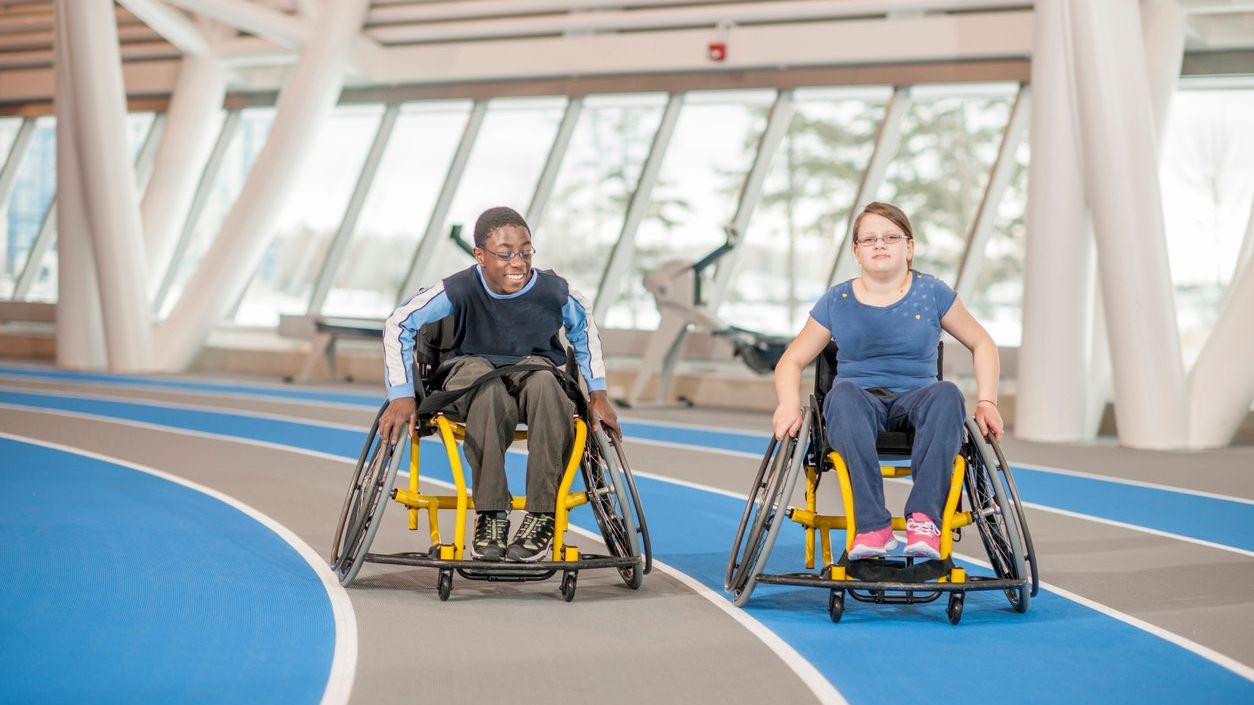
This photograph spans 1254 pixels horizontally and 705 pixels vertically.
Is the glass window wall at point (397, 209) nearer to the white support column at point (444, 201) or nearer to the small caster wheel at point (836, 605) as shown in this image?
the white support column at point (444, 201)

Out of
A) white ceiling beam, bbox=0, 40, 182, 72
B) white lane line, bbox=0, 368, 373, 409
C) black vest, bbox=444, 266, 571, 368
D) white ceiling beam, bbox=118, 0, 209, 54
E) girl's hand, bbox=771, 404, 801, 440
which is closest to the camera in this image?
girl's hand, bbox=771, 404, 801, 440

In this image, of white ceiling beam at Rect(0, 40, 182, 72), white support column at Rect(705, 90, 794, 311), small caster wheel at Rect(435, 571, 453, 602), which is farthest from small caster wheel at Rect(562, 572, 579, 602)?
white ceiling beam at Rect(0, 40, 182, 72)

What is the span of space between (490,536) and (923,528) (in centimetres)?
125

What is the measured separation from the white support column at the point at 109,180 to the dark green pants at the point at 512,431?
426 inches

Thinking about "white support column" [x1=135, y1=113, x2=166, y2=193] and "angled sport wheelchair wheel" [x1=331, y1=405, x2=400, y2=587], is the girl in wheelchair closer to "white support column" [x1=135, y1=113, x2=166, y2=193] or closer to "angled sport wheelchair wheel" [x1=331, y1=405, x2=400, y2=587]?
"angled sport wheelchair wheel" [x1=331, y1=405, x2=400, y2=587]

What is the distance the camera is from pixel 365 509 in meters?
3.95

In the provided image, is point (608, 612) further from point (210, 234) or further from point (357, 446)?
point (210, 234)

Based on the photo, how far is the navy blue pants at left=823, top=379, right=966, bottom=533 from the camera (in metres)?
3.64

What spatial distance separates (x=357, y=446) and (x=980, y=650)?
5.60 metres

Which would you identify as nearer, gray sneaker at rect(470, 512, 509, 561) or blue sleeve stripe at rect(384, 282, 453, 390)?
gray sneaker at rect(470, 512, 509, 561)

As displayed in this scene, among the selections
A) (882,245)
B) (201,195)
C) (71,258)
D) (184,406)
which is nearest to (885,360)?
(882,245)

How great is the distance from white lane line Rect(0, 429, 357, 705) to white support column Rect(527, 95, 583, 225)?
7.44 m

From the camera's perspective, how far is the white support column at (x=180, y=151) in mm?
15445

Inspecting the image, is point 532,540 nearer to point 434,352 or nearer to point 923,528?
point 434,352
